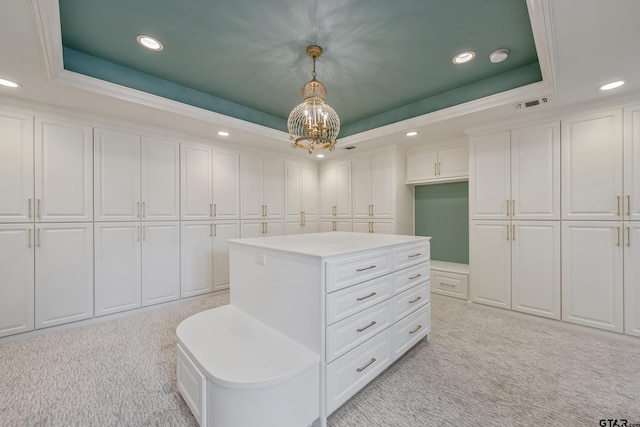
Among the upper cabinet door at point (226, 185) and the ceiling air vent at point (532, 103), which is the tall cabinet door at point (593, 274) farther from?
the upper cabinet door at point (226, 185)

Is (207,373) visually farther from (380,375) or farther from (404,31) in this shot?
(404,31)

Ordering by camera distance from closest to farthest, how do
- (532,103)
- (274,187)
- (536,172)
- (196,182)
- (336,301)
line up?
(336,301) < (532,103) < (536,172) < (196,182) < (274,187)

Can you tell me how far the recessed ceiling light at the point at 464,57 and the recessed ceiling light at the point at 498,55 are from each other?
0.15 meters

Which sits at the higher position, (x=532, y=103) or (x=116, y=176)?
(x=532, y=103)

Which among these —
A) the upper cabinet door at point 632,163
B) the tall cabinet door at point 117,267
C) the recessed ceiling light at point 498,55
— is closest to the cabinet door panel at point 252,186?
the tall cabinet door at point 117,267

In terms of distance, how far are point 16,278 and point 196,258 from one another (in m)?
1.67

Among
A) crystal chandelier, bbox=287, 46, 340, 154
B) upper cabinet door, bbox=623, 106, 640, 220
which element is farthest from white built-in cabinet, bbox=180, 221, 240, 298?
upper cabinet door, bbox=623, 106, 640, 220

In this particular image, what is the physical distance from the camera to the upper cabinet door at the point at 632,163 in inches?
96.8

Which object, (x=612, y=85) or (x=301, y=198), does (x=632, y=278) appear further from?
(x=301, y=198)

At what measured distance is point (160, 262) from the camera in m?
3.38

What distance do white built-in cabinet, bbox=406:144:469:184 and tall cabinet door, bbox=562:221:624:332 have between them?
55.3 inches

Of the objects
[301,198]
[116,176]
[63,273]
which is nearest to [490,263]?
[301,198]

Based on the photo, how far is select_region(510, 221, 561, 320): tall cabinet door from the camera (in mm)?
2867

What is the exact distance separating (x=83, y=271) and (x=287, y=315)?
2635 millimetres
